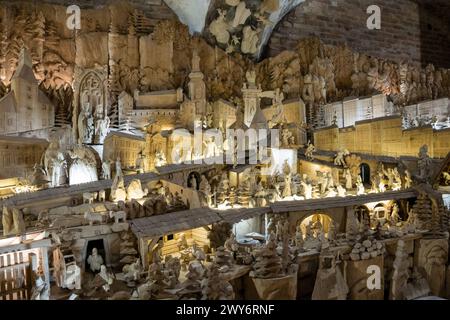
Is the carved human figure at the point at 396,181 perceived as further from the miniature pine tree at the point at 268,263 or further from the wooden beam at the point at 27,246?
the wooden beam at the point at 27,246

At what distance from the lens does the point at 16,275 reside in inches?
283

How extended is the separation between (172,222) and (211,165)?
15.9 feet

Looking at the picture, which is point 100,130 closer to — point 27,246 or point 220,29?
point 220,29

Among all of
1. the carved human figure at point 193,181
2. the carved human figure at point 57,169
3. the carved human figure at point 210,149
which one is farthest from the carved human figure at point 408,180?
the carved human figure at point 57,169

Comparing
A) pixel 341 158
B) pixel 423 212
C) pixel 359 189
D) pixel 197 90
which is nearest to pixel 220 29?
pixel 197 90

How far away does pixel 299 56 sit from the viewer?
21719 mm

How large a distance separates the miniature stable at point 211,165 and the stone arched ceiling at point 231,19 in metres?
0.11

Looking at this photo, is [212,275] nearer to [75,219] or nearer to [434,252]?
[75,219]

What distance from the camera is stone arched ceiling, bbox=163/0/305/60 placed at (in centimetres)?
2008

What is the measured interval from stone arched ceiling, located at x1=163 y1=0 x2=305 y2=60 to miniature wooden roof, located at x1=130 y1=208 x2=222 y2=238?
1286 centimetres

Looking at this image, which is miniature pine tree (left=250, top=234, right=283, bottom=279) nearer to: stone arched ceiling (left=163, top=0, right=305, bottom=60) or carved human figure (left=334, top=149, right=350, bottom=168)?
carved human figure (left=334, top=149, right=350, bottom=168)

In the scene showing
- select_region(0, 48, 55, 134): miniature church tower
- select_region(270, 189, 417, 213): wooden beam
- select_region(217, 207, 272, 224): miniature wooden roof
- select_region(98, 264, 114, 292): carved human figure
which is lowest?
select_region(98, 264, 114, 292): carved human figure

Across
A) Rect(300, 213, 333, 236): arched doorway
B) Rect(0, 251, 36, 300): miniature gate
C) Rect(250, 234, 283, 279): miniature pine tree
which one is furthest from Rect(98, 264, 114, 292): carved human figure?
Rect(300, 213, 333, 236): arched doorway

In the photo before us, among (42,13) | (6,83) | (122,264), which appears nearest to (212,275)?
(122,264)
